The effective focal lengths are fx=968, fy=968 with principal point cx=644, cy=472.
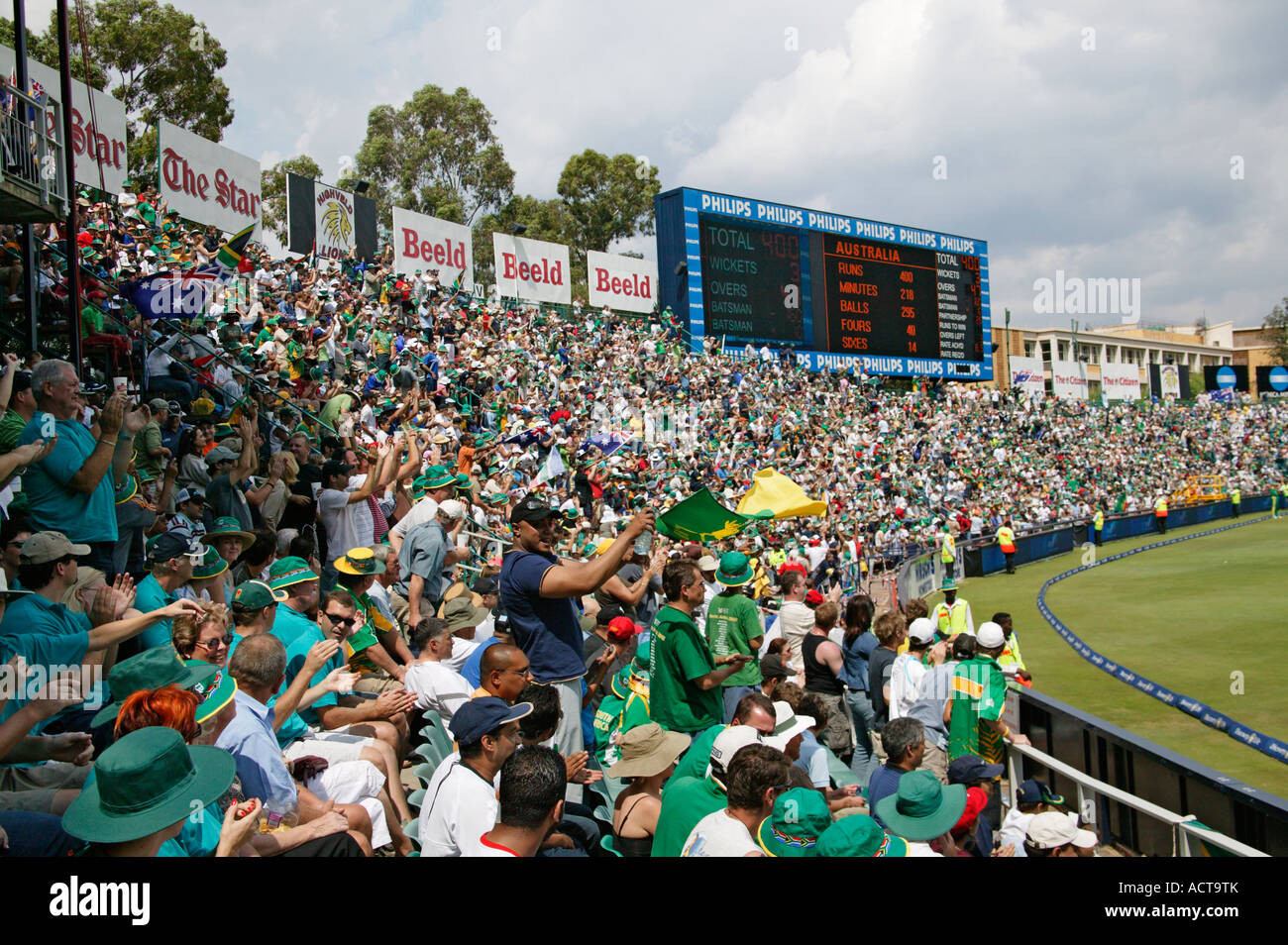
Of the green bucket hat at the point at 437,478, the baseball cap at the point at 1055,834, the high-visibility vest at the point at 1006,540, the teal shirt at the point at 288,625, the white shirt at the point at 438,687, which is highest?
the green bucket hat at the point at 437,478

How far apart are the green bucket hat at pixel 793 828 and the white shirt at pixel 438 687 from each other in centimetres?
237

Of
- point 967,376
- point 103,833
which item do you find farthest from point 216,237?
point 967,376

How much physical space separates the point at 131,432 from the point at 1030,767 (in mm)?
6552

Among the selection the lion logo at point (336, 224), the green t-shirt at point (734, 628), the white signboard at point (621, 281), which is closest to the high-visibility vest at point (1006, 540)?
the white signboard at point (621, 281)

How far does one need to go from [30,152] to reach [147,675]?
20.7 ft

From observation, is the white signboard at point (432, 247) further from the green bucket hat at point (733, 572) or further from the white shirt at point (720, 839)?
the white shirt at point (720, 839)

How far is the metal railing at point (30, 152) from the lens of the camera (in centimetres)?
765

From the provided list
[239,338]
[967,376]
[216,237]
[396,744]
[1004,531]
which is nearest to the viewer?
[396,744]

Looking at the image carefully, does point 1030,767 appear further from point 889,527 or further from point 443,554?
point 889,527

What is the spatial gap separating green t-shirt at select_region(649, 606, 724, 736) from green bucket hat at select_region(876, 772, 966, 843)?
1061 mm

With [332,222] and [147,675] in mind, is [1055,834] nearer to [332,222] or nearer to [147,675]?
[147,675]

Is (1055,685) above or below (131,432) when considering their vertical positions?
below
